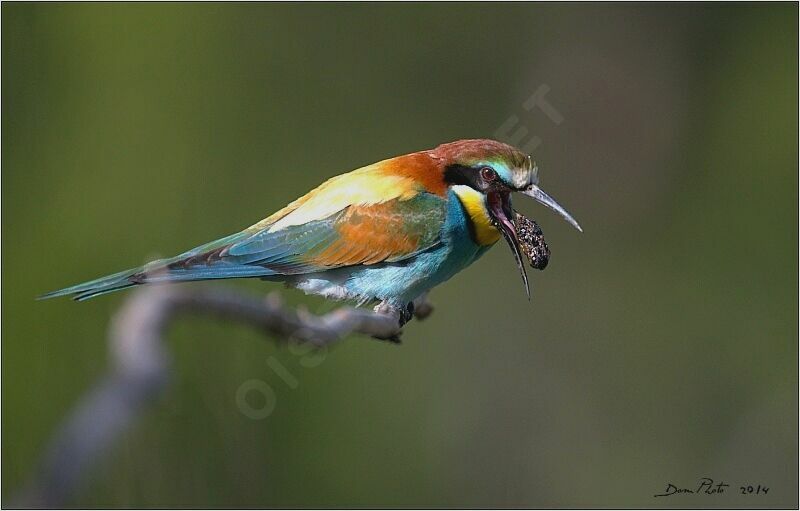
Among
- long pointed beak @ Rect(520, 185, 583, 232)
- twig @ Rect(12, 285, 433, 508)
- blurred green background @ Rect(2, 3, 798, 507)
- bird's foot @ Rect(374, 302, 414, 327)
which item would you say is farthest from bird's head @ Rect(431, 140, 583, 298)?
blurred green background @ Rect(2, 3, 798, 507)

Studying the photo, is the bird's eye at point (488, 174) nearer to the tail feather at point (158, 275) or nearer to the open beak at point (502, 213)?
the open beak at point (502, 213)

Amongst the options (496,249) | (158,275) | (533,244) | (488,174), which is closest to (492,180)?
(488,174)

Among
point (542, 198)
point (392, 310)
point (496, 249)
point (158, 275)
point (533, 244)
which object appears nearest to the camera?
point (158, 275)

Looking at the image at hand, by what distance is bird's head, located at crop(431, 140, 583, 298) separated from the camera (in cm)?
230

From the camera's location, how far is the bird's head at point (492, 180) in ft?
7.55

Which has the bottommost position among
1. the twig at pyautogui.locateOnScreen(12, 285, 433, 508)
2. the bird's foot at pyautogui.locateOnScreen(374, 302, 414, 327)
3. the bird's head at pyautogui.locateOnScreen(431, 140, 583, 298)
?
the bird's foot at pyautogui.locateOnScreen(374, 302, 414, 327)

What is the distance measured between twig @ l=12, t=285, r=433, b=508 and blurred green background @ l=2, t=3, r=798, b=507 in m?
2.32

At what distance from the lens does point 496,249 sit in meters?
5.05

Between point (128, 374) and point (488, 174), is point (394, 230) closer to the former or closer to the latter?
point (488, 174)

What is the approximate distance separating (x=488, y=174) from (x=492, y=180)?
16 millimetres

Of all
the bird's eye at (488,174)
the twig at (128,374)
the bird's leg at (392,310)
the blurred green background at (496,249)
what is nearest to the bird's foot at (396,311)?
the bird's leg at (392,310)

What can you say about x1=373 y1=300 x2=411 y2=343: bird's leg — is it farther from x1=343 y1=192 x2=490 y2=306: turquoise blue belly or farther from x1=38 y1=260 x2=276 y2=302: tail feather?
x1=38 y1=260 x2=276 y2=302: tail feather

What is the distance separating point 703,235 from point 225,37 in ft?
7.80

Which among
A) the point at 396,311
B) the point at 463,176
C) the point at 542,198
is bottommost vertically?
the point at 396,311
